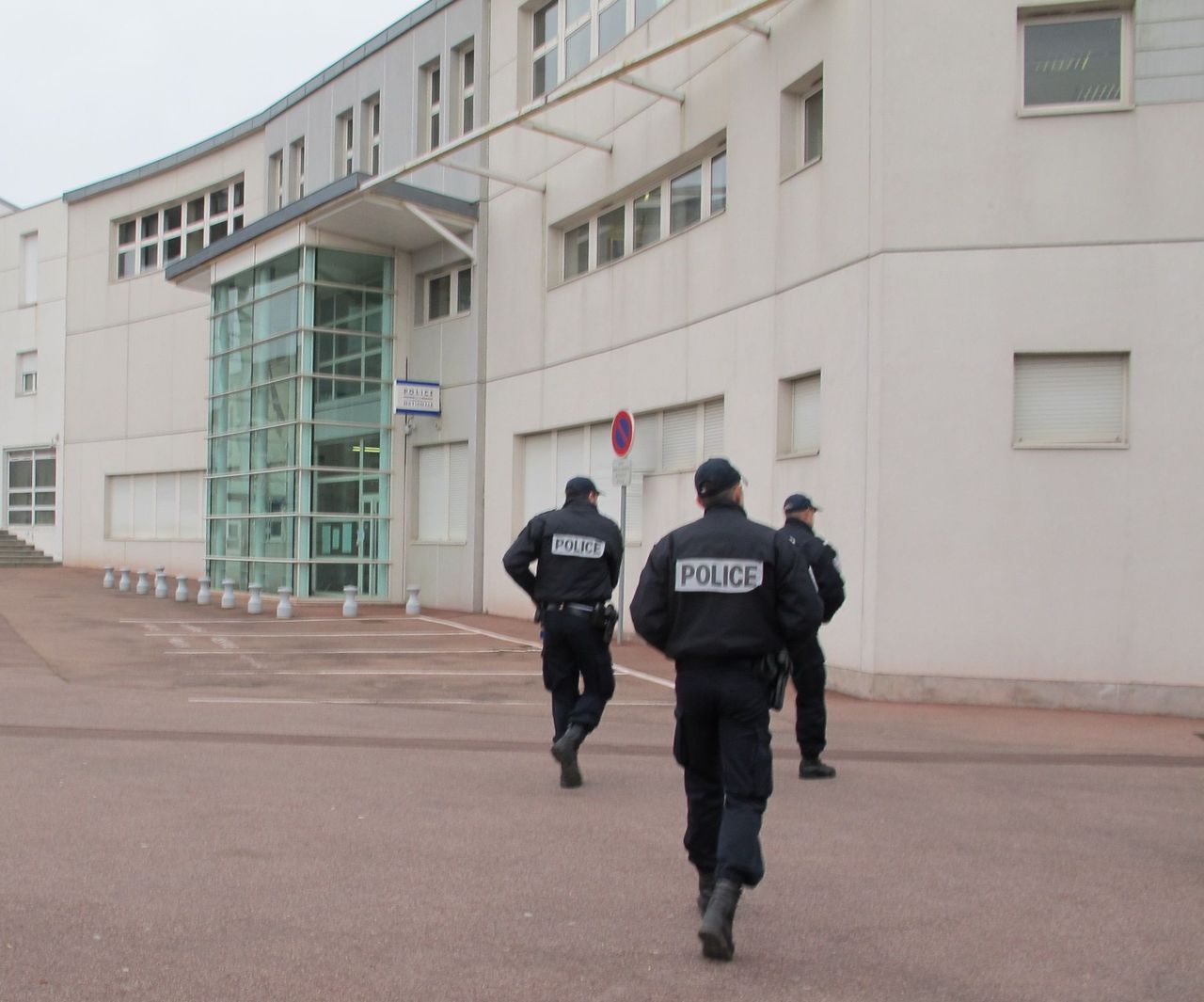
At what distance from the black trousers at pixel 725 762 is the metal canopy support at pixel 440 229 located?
15057mm

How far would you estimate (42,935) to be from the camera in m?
4.24

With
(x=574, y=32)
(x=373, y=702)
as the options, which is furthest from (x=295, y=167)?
(x=373, y=702)

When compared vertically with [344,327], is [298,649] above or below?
below

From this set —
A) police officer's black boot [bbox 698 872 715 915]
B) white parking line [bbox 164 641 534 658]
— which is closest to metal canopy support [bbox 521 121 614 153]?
white parking line [bbox 164 641 534 658]

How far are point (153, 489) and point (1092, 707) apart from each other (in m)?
23.4

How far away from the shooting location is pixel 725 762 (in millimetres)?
4465

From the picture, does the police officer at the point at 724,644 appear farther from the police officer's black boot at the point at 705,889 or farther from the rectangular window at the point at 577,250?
the rectangular window at the point at 577,250

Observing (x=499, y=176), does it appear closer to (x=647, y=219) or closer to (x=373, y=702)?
(x=647, y=219)

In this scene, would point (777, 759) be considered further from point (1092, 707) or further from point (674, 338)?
point (674, 338)

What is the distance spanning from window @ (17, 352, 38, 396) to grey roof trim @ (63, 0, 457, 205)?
4.47m

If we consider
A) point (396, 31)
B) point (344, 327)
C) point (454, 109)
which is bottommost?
point (344, 327)

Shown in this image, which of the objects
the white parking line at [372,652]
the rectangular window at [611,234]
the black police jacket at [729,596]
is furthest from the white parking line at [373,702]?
the rectangular window at [611,234]

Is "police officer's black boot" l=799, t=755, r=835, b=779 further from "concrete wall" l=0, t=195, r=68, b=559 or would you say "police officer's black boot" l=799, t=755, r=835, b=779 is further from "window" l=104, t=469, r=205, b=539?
"concrete wall" l=0, t=195, r=68, b=559

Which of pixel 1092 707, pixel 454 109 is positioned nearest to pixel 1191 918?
pixel 1092 707
